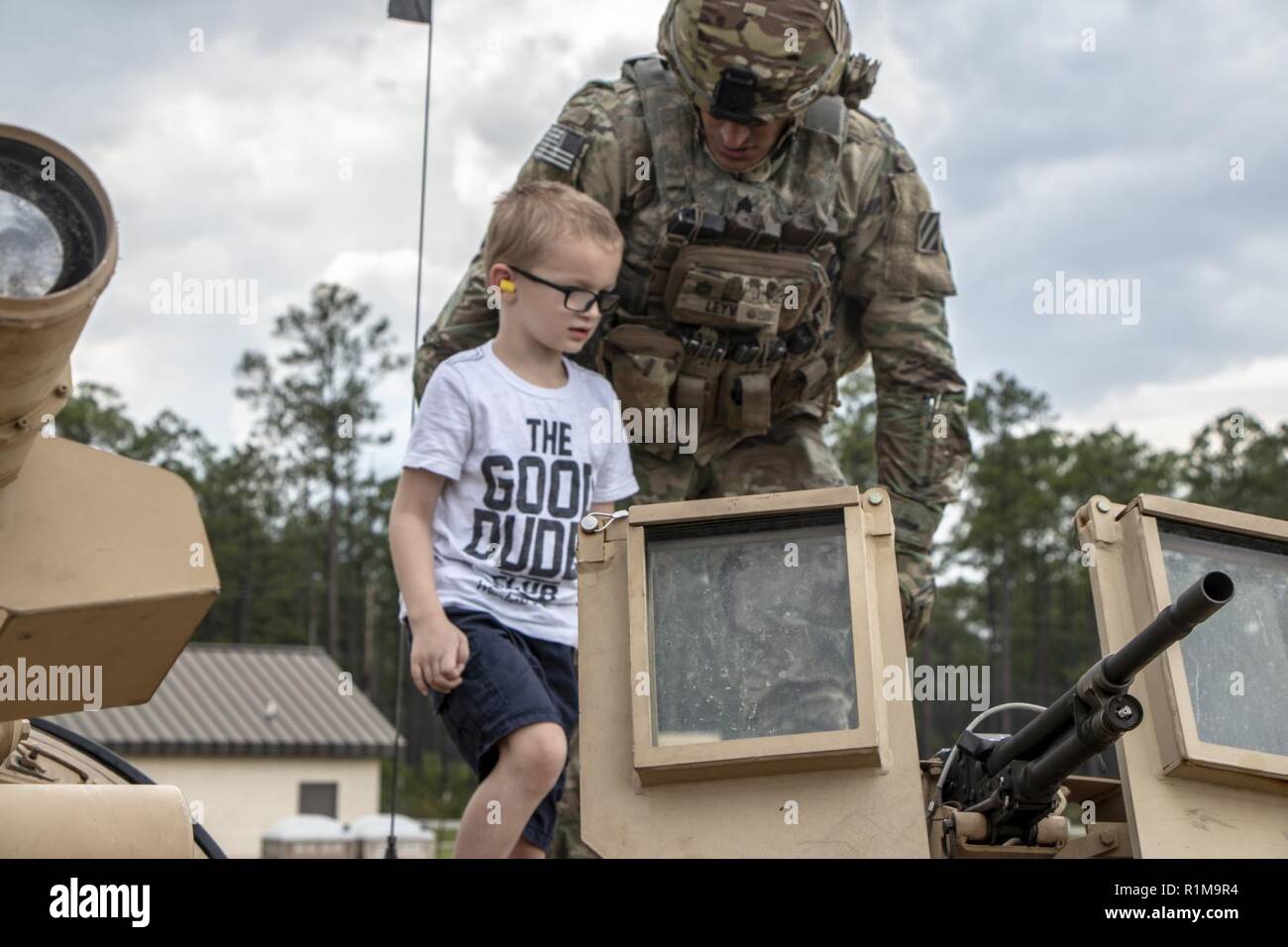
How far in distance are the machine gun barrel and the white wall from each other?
104 ft

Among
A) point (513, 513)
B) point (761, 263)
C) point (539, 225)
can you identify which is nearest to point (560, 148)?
point (761, 263)

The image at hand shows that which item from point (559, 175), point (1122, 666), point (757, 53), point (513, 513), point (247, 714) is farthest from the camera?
point (247, 714)

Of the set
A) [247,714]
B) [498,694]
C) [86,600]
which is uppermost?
[247,714]

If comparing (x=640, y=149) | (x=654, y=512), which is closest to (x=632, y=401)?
(x=640, y=149)

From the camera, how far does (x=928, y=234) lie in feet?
16.4

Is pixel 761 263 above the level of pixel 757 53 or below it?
below

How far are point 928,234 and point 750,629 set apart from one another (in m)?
2.67

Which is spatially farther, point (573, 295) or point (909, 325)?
point (909, 325)

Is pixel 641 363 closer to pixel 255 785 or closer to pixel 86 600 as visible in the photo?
pixel 86 600

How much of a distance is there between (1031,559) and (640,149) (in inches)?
1734

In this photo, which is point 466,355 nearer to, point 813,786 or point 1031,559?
point 813,786

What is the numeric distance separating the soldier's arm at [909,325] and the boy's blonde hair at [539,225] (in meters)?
1.23

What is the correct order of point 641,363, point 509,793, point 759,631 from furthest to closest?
point 641,363 → point 509,793 → point 759,631
